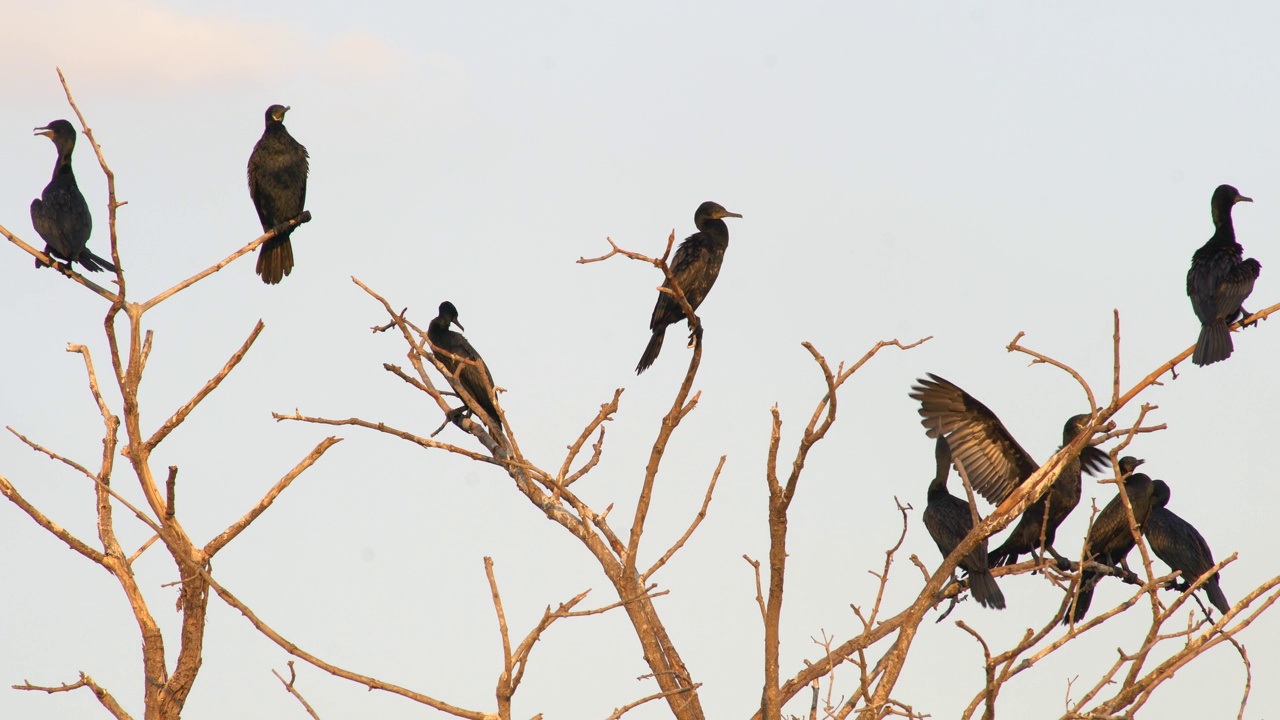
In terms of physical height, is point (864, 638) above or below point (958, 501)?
below

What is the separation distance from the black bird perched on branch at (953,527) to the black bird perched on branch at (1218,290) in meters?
1.43

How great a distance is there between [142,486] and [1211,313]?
560 cm

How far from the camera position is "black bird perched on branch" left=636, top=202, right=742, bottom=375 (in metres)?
7.96

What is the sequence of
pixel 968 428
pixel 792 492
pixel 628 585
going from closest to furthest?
pixel 792 492, pixel 628 585, pixel 968 428

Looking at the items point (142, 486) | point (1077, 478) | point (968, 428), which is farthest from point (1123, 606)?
point (142, 486)

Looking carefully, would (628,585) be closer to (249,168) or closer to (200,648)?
(200,648)

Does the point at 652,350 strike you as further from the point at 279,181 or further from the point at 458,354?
the point at 279,181

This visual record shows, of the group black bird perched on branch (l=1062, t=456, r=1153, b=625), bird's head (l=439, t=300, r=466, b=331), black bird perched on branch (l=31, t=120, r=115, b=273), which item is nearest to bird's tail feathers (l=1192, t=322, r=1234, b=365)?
black bird perched on branch (l=1062, t=456, r=1153, b=625)

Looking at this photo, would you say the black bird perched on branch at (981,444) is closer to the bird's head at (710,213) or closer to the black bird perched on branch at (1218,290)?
the black bird perched on branch at (1218,290)

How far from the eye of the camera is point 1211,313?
767 cm

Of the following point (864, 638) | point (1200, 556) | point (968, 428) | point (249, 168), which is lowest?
point (864, 638)

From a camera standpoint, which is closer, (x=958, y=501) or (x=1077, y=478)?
(x=1077, y=478)

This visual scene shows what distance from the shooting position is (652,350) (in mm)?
7930

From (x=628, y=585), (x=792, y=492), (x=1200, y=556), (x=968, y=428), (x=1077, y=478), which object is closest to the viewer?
(x=792, y=492)
